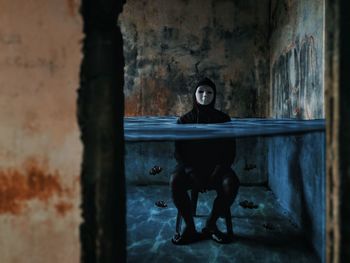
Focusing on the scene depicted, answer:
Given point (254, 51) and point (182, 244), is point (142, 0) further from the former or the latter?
point (182, 244)

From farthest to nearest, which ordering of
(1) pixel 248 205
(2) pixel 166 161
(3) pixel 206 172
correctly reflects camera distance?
1. (2) pixel 166 161
2. (1) pixel 248 205
3. (3) pixel 206 172

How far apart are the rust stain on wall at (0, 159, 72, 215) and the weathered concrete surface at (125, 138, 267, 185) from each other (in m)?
4.07

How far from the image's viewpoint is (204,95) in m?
3.41

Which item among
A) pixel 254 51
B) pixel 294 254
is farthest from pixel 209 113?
pixel 254 51

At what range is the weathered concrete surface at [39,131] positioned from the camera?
1.34m

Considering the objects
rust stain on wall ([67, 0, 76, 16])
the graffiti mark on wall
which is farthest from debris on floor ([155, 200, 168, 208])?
rust stain on wall ([67, 0, 76, 16])

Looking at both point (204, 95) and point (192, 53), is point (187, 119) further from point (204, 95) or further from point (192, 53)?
point (192, 53)

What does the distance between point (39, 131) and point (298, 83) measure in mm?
3589

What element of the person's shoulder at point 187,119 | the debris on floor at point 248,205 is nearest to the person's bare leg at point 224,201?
the person's shoulder at point 187,119

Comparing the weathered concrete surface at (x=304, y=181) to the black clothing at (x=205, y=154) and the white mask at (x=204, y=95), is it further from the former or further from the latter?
the white mask at (x=204, y=95)

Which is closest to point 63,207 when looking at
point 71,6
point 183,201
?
point 71,6

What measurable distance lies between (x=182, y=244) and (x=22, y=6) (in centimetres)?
264

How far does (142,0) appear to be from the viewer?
5910mm

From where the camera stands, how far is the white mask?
3393 mm
